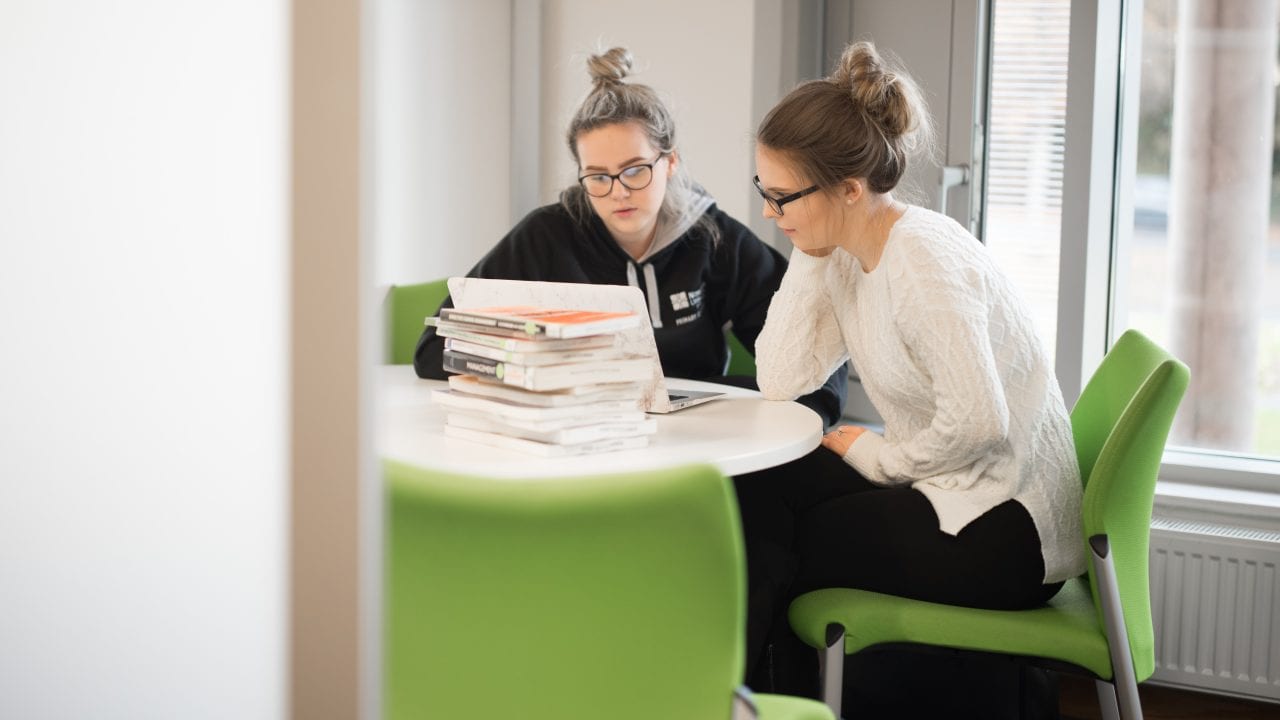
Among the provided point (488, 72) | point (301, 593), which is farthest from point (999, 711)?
point (488, 72)

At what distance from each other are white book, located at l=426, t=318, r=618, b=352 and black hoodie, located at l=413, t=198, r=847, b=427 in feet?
2.33

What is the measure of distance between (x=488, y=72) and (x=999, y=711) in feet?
5.98

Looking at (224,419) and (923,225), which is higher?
(923,225)

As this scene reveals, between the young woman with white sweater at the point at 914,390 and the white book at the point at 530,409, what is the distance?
403 millimetres

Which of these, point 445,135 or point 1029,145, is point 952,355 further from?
point 445,135

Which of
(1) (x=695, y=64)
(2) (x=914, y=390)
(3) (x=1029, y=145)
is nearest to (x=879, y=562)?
(2) (x=914, y=390)

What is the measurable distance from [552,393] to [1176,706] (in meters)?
1.49

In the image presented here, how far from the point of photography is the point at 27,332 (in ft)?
1.48

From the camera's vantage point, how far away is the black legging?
4.69 ft

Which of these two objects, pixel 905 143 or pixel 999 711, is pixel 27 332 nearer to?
pixel 905 143

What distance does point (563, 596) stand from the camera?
2.49ft

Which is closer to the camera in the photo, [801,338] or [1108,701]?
[1108,701]

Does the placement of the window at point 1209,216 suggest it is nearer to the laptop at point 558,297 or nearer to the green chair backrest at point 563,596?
the laptop at point 558,297

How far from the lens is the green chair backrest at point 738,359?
2217 mm
